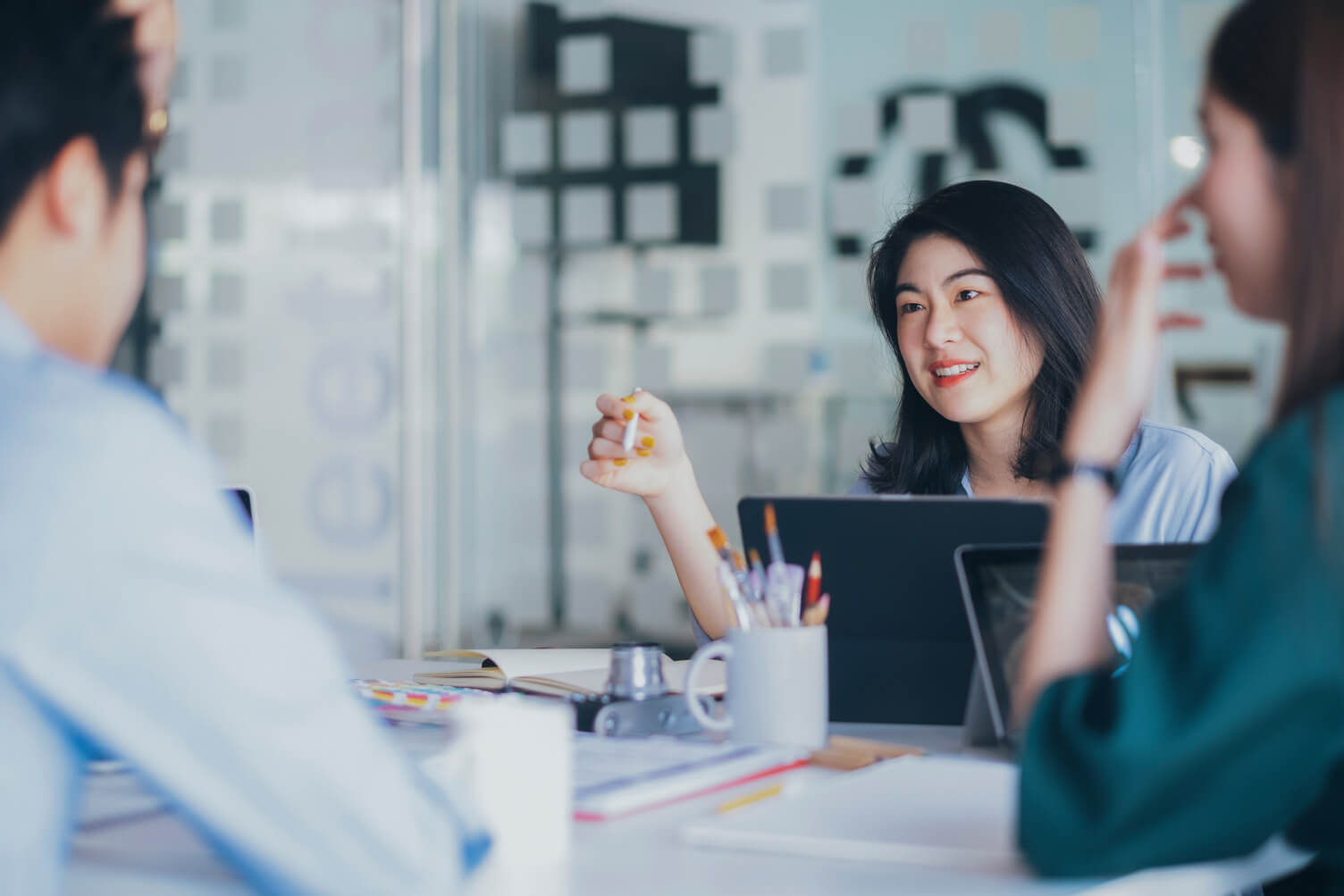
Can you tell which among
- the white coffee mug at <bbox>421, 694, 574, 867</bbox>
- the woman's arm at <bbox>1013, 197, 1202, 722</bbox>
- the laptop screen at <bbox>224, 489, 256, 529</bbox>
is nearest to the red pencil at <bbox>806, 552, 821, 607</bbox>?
the woman's arm at <bbox>1013, 197, 1202, 722</bbox>

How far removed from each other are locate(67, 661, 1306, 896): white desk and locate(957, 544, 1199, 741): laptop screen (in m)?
0.28

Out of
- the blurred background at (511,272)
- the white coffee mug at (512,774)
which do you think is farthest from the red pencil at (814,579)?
the blurred background at (511,272)

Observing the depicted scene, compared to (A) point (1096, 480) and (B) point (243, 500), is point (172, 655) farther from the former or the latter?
(B) point (243, 500)

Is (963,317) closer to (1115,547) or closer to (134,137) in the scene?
(1115,547)

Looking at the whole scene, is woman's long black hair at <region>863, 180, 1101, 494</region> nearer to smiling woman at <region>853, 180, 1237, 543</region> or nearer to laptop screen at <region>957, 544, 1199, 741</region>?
smiling woman at <region>853, 180, 1237, 543</region>

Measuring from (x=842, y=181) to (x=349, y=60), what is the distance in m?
1.69

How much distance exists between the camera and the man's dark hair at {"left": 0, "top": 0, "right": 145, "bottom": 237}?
0.79 m

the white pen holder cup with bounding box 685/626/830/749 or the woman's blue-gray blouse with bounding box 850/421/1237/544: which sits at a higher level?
the woman's blue-gray blouse with bounding box 850/421/1237/544

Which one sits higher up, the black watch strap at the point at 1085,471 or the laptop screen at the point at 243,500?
the black watch strap at the point at 1085,471

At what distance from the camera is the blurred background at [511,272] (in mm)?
3967

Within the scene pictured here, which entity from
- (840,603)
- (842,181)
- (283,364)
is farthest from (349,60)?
(840,603)

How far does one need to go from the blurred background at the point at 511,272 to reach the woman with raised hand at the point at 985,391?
1.67m

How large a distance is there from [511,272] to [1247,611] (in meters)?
3.70

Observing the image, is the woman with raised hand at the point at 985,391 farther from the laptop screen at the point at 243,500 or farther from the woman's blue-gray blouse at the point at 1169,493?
the laptop screen at the point at 243,500
